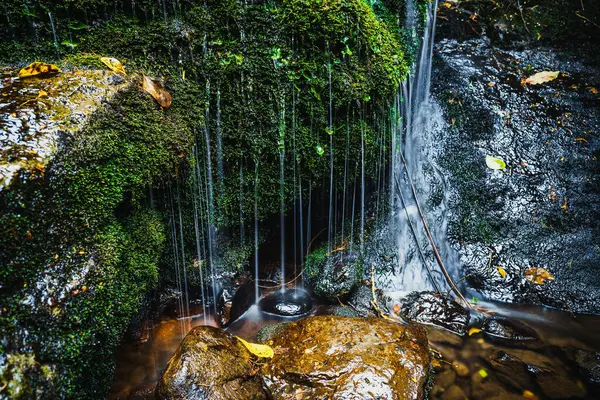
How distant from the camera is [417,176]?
18.2 ft

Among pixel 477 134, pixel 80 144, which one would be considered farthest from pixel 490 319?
pixel 80 144

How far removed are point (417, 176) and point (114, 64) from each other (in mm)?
4734

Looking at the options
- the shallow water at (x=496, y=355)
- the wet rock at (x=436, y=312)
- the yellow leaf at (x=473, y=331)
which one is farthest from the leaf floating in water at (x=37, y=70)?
the yellow leaf at (x=473, y=331)

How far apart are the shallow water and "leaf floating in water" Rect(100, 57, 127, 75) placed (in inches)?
115

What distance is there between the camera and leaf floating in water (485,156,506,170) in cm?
515

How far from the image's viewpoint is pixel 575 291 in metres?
4.36

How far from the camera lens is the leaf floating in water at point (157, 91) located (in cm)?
306

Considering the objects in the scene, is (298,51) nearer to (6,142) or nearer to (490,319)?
(6,142)

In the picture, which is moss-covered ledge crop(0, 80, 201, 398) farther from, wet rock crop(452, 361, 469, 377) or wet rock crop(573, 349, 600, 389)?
wet rock crop(573, 349, 600, 389)

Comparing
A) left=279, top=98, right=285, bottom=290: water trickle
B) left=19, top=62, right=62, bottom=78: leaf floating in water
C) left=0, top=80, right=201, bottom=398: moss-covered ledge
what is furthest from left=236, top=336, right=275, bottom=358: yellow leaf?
left=19, top=62, right=62, bottom=78: leaf floating in water

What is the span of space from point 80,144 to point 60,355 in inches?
56.2

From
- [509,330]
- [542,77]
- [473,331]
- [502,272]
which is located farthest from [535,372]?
[542,77]

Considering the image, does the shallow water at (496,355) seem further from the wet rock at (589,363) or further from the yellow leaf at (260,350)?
the yellow leaf at (260,350)

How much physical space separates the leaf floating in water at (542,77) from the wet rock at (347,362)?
5.10 meters
